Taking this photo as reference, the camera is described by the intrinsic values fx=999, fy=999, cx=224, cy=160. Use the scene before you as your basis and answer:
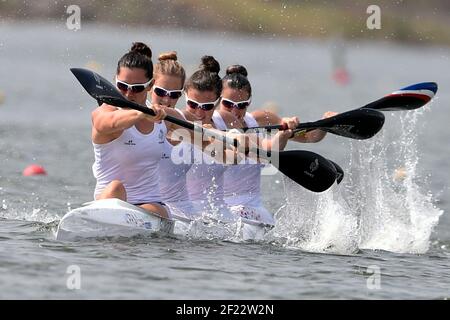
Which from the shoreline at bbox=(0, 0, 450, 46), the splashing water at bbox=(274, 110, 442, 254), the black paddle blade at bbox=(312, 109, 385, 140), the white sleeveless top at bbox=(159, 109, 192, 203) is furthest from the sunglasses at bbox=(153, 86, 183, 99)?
the shoreline at bbox=(0, 0, 450, 46)

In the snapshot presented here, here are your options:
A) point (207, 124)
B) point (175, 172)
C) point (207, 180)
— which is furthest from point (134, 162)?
point (207, 180)

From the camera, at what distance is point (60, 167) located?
16.1m

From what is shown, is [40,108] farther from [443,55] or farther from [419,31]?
[419,31]

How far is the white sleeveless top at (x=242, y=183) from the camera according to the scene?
10914 mm

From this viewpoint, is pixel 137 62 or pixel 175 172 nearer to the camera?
pixel 137 62

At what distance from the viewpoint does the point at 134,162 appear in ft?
31.2

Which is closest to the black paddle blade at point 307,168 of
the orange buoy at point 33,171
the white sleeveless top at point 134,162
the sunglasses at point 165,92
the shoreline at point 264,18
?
the sunglasses at point 165,92

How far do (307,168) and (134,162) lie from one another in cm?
184

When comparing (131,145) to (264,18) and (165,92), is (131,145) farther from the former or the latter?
(264,18)

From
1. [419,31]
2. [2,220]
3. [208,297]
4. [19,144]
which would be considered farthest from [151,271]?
[419,31]

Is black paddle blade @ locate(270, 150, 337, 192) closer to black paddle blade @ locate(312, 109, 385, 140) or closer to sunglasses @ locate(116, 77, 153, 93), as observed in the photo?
black paddle blade @ locate(312, 109, 385, 140)

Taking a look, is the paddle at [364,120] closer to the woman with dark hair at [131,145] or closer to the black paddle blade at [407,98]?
the black paddle blade at [407,98]

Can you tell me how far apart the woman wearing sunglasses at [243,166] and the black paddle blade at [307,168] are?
8.0 inches

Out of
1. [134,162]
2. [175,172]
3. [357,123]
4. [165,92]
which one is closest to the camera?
[134,162]
